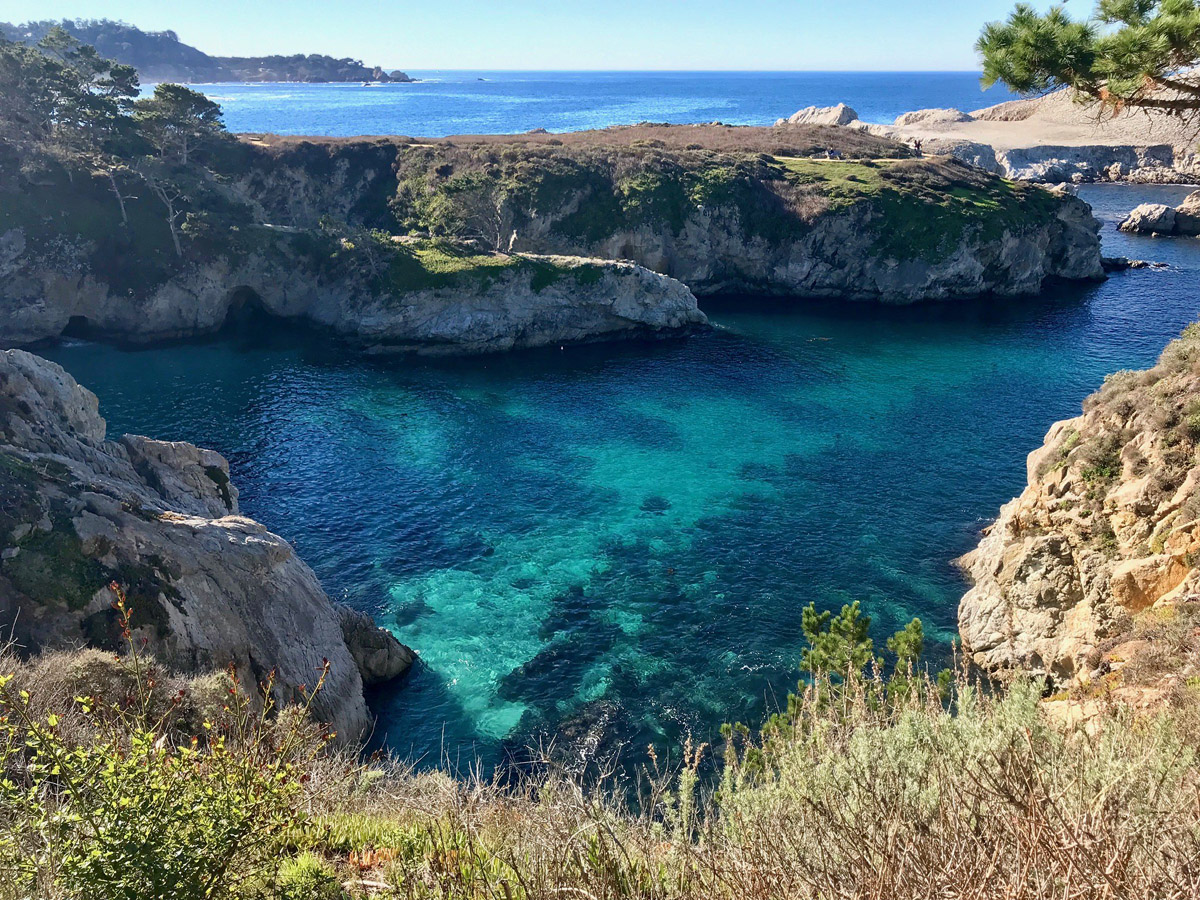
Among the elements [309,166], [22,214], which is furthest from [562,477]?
[309,166]

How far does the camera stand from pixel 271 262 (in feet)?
260

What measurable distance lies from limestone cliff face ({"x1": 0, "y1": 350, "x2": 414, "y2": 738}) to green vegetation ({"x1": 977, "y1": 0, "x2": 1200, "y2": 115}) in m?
27.1

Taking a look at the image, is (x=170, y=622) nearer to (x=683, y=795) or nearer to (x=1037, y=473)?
(x=683, y=795)

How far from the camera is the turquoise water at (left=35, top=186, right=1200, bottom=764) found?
3241 cm

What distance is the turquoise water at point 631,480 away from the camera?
106 ft

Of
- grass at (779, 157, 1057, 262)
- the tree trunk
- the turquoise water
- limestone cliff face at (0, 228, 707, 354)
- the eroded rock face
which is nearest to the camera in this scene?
the turquoise water

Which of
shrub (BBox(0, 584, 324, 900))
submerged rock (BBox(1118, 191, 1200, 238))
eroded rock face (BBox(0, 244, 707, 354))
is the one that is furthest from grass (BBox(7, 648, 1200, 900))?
submerged rock (BBox(1118, 191, 1200, 238))

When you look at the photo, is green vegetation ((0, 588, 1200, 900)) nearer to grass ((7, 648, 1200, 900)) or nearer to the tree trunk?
grass ((7, 648, 1200, 900))

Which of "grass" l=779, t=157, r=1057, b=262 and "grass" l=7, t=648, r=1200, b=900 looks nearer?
"grass" l=7, t=648, r=1200, b=900

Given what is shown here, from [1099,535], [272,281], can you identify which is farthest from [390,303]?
[1099,535]

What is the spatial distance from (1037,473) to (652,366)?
40488 mm

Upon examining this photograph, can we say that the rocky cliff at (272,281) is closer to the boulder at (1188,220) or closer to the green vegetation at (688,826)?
the green vegetation at (688,826)

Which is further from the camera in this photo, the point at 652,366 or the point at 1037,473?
the point at 652,366

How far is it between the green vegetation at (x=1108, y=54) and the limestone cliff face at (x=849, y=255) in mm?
73947
